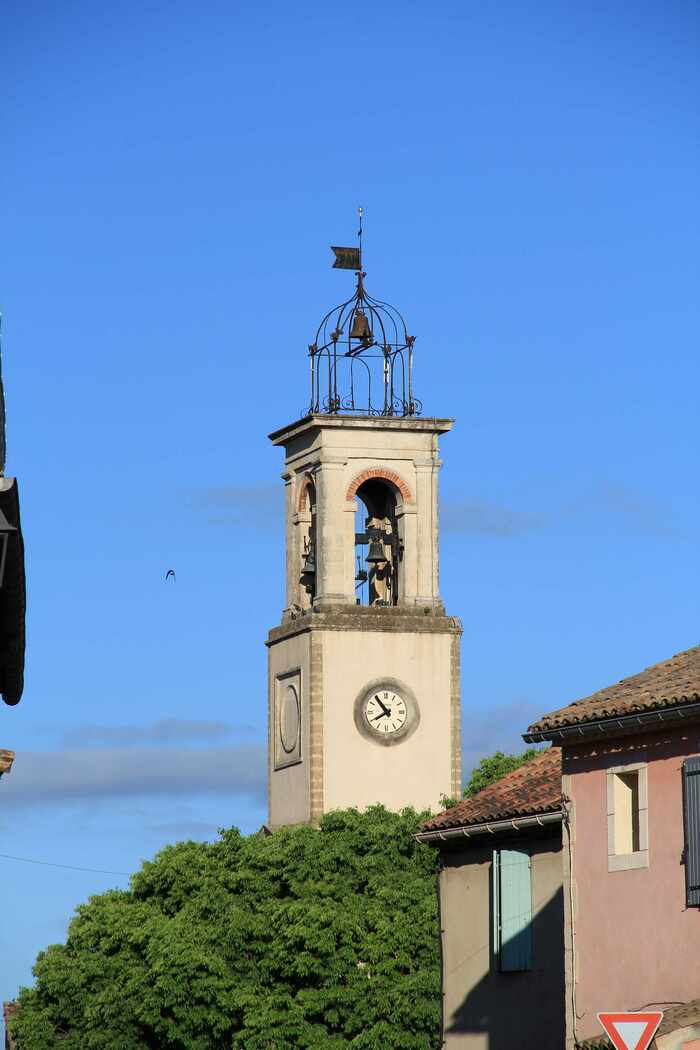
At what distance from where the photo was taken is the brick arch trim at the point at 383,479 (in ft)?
257

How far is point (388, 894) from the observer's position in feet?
216

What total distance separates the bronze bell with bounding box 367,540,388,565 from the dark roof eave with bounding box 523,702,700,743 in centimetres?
3868

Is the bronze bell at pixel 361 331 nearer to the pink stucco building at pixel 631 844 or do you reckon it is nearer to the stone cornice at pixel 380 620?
the stone cornice at pixel 380 620

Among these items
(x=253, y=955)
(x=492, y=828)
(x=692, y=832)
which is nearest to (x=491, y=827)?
(x=492, y=828)

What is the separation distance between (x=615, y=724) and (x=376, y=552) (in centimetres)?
4099

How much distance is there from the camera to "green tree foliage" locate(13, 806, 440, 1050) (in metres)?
62.3

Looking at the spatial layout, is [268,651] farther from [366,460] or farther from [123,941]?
[123,941]

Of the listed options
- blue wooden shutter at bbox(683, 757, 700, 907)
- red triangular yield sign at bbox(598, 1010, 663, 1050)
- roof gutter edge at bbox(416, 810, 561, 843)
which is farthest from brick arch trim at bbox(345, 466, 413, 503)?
red triangular yield sign at bbox(598, 1010, 663, 1050)

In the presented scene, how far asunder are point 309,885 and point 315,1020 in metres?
4.37

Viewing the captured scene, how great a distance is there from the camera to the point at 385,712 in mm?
78188

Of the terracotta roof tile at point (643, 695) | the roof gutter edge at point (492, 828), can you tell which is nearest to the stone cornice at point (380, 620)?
the roof gutter edge at point (492, 828)

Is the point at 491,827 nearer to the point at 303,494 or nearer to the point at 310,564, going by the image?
the point at 310,564

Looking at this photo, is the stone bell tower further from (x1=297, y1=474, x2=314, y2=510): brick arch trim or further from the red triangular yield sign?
the red triangular yield sign

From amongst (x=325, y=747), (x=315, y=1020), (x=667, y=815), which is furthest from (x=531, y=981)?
(x=325, y=747)
